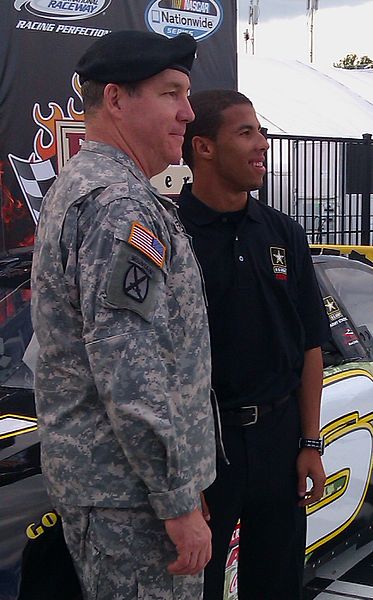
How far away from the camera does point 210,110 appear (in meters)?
2.16

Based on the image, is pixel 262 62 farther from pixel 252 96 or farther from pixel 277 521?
pixel 277 521

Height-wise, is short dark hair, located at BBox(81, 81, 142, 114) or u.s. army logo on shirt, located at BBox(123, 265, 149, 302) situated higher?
short dark hair, located at BBox(81, 81, 142, 114)

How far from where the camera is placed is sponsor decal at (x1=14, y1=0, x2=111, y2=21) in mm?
5730

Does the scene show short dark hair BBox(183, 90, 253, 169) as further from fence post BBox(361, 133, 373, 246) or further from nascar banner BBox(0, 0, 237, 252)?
fence post BBox(361, 133, 373, 246)

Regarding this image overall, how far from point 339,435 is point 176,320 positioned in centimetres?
153

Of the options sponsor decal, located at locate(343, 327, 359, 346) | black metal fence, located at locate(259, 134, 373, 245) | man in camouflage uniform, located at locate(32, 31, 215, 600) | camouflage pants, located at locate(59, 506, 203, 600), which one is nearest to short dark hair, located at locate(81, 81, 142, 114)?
man in camouflage uniform, located at locate(32, 31, 215, 600)

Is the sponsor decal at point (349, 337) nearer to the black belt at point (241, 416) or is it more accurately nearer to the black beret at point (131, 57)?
the black belt at point (241, 416)

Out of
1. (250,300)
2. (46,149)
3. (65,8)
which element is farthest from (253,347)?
(65,8)

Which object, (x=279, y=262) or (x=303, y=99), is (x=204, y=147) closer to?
(x=279, y=262)

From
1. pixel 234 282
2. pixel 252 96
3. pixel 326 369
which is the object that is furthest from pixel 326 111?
pixel 234 282

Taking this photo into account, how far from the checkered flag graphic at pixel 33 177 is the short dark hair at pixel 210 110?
3.90m

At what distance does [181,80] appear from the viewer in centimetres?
173

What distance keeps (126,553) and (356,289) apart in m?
2.24

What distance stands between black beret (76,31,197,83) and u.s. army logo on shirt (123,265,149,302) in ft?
1.34
